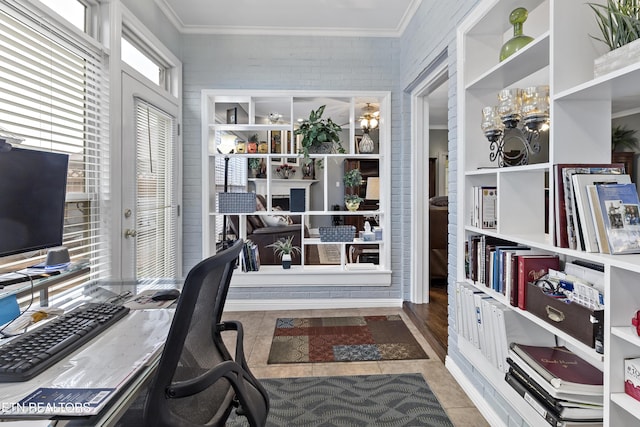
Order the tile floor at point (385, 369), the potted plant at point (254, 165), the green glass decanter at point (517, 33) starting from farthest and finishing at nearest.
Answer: the potted plant at point (254, 165), the tile floor at point (385, 369), the green glass decanter at point (517, 33)

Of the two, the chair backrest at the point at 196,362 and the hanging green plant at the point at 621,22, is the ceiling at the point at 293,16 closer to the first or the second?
the hanging green plant at the point at 621,22

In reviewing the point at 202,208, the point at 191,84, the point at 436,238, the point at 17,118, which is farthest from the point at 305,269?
the point at 17,118

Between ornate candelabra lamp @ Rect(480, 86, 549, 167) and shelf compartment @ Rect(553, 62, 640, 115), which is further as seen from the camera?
ornate candelabra lamp @ Rect(480, 86, 549, 167)

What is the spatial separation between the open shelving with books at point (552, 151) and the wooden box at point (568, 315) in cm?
3

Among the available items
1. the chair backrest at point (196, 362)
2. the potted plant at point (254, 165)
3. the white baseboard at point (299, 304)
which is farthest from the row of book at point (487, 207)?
the potted plant at point (254, 165)

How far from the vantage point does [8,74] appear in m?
1.60

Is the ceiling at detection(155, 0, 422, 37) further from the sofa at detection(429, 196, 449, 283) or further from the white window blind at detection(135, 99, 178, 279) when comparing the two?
the sofa at detection(429, 196, 449, 283)

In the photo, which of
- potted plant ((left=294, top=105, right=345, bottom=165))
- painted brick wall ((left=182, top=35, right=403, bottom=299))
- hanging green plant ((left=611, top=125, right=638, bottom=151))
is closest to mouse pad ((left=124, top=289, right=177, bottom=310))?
painted brick wall ((left=182, top=35, right=403, bottom=299))

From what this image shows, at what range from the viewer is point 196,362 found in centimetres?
109

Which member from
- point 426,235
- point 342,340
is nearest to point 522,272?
point 342,340

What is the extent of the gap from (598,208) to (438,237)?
3114mm

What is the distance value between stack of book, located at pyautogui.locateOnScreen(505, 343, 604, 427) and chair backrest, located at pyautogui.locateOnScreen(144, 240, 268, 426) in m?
1.10

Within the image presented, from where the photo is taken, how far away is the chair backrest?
0.87m

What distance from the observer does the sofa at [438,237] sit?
4.18 m
